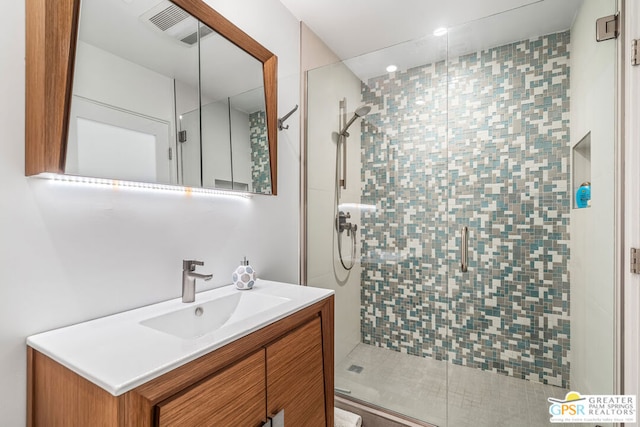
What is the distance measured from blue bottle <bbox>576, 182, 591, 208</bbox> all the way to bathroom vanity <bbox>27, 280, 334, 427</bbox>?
4.68ft

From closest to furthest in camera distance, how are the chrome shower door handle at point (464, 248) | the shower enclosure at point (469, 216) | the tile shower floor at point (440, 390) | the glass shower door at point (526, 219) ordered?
the glass shower door at point (526, 219) → the shower enclosure at point (469, 216) → the tile shower floor at point (440, 390) → the chrome shower door handle at point (464, 248)

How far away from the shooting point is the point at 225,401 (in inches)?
31.8

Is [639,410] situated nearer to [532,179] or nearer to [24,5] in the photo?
[532,179]

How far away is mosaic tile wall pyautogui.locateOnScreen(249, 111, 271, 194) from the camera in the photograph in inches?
62.3

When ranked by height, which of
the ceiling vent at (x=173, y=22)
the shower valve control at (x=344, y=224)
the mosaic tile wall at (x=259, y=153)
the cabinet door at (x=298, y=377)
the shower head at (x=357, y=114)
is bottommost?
the cabinet door at (x=298, y=377)

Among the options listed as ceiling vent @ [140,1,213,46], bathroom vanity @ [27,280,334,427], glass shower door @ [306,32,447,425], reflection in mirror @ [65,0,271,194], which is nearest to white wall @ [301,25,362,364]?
glass shower door @ [306,32,447,425]

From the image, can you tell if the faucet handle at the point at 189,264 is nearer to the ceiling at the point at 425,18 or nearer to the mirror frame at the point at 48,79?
the mirror frame at the point at 48,79

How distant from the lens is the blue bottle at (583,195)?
57.4 inches

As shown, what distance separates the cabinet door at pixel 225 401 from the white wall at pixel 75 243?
518 mm

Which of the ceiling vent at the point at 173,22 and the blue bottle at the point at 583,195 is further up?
the ceiling vent at the point at 173,22

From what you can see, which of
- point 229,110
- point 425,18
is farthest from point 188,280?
point 425,18

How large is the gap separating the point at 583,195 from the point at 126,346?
2.02 meters

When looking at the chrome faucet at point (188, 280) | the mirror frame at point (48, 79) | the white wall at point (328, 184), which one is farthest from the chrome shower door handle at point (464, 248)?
the mirror frame at point (48, 79)

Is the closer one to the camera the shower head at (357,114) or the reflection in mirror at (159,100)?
the reflection in mirror at (159,100)
